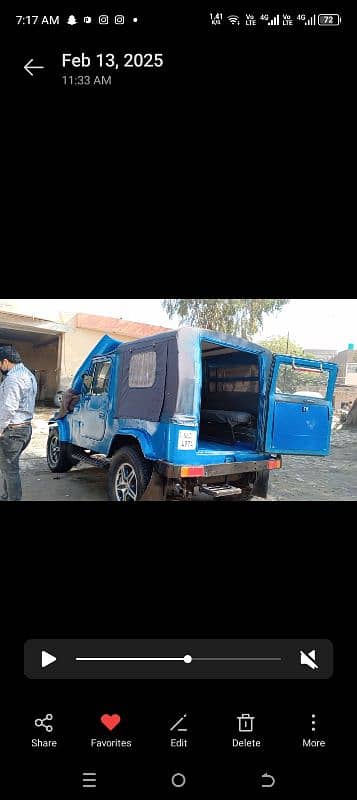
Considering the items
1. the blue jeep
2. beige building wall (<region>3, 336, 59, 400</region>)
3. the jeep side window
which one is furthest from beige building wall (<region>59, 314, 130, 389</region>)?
the blue jeep

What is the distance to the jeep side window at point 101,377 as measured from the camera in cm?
559

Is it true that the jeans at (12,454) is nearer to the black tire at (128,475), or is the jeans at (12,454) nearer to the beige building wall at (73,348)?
the black tire at (128,475)

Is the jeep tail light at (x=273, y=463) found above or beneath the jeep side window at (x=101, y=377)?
beneath

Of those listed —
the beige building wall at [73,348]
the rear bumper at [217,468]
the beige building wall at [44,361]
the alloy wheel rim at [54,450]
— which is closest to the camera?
the rear bumper at [217,468]

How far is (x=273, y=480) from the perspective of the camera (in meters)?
6.96

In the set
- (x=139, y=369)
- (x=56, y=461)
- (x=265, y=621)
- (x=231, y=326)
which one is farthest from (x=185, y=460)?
(x=231, y=326)

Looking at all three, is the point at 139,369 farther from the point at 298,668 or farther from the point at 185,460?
the point at 298,668
